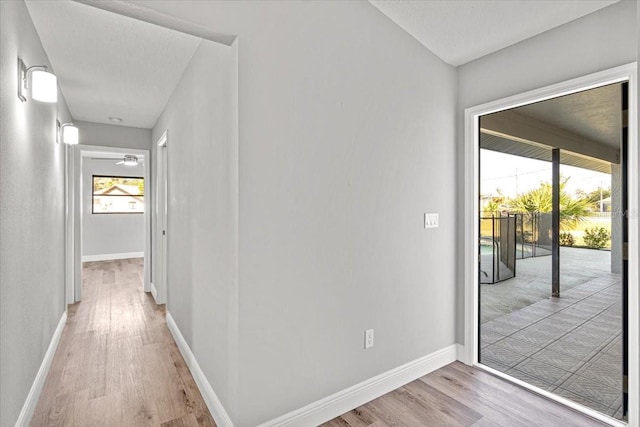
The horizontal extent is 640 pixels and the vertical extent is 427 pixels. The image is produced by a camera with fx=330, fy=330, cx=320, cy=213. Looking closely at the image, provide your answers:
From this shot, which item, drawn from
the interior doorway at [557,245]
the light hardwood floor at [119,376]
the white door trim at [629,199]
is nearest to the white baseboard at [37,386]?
the light hardwood floor at [119,376]

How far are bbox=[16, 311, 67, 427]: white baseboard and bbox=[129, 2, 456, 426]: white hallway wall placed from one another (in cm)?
98

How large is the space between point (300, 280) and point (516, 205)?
6.05 feet

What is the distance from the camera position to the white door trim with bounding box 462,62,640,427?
1830 mm

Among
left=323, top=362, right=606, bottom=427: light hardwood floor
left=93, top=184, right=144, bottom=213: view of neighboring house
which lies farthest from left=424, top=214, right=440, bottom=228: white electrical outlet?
left=93, top=184, right=144, bottom=213: view of neighboring house

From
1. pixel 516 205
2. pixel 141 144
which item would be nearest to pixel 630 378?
pixel 516 205

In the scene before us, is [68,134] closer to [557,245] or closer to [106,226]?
[557,245]

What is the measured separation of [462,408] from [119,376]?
2506 mm

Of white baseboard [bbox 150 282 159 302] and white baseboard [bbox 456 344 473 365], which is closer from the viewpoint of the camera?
white baseboard [bbox 456 344 473 365]

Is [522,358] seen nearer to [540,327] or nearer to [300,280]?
[540,327]

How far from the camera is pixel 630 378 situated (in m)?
1.86

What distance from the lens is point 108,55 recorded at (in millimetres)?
2602

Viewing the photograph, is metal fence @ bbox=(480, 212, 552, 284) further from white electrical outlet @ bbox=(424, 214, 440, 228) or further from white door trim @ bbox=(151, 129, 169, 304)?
white door trim @ bbox=(151, 129, 169, 304)

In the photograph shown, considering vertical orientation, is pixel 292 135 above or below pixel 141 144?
below

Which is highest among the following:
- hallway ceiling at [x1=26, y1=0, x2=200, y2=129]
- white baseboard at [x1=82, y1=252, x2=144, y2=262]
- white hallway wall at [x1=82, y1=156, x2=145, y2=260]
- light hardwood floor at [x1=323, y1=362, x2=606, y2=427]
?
hallway ceiling at [x1=26, y1=0, x2=200, y2=129]
